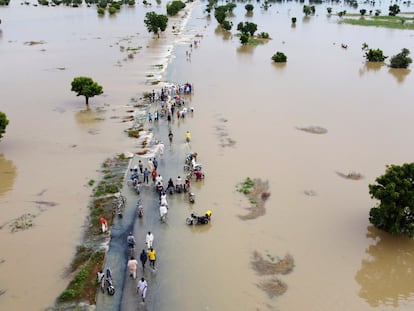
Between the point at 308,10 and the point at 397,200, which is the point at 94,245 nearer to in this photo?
the point at 397,200

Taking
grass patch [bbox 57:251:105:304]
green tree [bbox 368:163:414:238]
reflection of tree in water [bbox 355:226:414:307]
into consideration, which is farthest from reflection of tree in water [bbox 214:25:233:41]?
grass patch [bbox 57:251:105:304]

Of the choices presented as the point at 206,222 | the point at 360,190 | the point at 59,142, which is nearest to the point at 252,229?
the point at 206,222

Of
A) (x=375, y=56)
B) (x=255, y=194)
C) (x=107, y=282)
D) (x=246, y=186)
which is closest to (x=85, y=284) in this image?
(x=107, y=282)

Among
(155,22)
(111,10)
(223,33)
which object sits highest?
(111,10)

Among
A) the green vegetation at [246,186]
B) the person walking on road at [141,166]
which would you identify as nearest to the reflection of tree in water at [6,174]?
the person walking on road at [141,166]

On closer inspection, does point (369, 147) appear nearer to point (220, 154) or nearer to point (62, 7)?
point (220, 154)

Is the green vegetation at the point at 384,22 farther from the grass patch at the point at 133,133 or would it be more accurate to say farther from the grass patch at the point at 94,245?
the grass patch at the point at 94,245

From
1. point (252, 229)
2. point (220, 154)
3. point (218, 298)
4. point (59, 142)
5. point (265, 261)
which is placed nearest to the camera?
point (218, 298)
